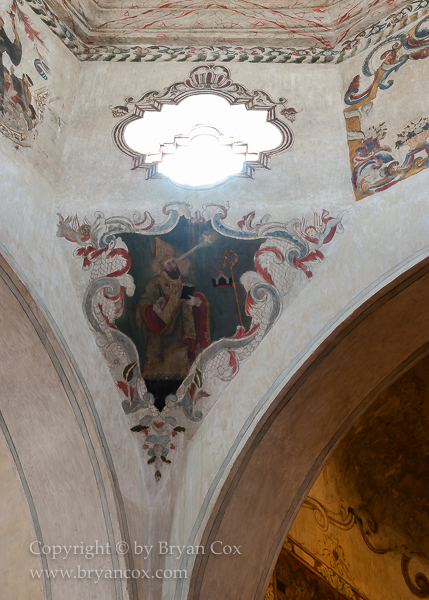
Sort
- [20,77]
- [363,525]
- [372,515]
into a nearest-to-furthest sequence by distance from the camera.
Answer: [20,77]
[363,525]
[372,515]

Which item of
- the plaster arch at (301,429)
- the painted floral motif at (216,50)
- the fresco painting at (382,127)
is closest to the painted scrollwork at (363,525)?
the plaster arch at (301,429)

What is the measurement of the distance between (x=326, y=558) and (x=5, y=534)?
11.1 feet

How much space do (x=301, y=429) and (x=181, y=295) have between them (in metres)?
1.50

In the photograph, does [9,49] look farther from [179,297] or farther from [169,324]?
[169,324]

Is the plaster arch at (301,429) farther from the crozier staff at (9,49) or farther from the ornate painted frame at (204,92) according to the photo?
the crozier staff at (9,49)

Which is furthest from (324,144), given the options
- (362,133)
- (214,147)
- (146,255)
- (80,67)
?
(80,67)

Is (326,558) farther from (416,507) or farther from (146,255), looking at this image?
(146,255)

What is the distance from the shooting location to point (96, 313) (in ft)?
17.9

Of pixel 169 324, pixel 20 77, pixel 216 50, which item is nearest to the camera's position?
pixel 20 77

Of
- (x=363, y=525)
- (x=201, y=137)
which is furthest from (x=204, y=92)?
(x=363, y=525)

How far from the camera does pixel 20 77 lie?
5379mm

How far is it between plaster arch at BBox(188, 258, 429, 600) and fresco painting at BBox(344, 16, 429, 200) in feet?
3.14

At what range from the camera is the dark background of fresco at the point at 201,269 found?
5.51 meters

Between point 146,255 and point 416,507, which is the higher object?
point 146,255
